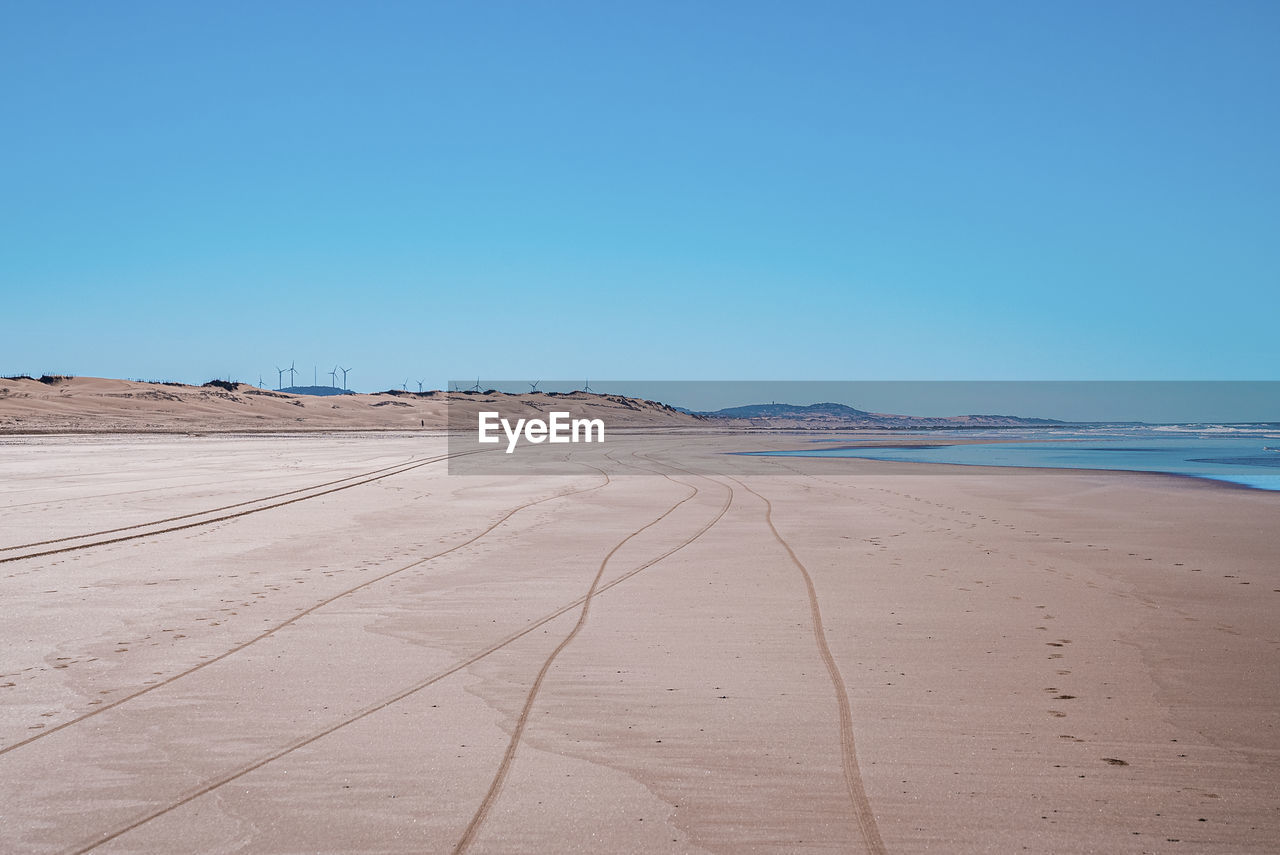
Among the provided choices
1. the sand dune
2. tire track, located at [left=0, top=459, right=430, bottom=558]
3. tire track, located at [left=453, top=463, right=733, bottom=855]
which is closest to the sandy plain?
tire track, located at [left=453, top=463, right=733, bottom=855]

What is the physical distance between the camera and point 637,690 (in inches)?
220

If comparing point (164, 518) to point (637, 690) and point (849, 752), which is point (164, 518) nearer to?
point (637, 690)

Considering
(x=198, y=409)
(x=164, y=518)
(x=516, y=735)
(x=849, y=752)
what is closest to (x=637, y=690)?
(x=516, y=735)

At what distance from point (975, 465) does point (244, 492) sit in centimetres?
2211

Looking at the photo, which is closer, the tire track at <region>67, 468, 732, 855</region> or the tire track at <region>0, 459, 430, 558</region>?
the tire track at <region>67, 468, 732, 855</region>

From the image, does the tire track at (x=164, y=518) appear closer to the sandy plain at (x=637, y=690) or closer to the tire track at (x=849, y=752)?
the sandy plain at (x=637, y=690)

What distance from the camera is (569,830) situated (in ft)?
12.1

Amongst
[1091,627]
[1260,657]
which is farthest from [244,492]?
[1260,657]

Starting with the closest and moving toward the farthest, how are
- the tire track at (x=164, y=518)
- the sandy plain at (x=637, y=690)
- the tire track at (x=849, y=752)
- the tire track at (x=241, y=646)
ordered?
the tire track at (x=849, y=752)
the sandy plain at (x=637, y=690)
the tire track at (x=241, y=646)
the tire track at (x=164, y=518)

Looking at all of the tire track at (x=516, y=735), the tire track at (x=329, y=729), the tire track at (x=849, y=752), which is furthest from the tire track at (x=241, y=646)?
→ the tire track at (x=849, y=752)

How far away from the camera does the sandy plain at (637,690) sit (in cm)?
380

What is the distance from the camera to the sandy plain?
12.5 ft

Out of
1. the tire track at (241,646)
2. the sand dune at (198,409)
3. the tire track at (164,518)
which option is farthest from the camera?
the sand dune at (198,409)

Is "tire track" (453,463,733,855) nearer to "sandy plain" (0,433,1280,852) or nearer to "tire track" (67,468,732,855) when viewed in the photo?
"sandy plain" (0,433,1280,852)
